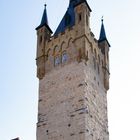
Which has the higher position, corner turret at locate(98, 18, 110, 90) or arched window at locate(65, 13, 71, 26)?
arched window at locate(65, 13, 71, 26)

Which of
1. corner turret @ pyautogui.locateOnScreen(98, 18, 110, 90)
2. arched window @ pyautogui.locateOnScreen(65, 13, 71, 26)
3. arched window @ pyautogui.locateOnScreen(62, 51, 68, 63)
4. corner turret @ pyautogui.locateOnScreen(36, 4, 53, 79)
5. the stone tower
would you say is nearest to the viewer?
the stone tower

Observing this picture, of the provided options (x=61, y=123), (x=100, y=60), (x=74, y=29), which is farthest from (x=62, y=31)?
(x=61, y=123)

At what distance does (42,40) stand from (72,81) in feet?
17.1

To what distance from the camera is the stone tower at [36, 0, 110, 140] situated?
2441 centimetres

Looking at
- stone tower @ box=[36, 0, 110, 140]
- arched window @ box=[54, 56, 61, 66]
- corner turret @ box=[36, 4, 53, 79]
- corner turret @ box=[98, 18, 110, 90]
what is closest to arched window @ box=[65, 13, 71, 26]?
stone tower @ box=[36, 0, 110, 140]

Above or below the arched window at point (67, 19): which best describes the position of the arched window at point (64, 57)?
below

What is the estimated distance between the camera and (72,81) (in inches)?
1008

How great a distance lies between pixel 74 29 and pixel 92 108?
5975 millimetres

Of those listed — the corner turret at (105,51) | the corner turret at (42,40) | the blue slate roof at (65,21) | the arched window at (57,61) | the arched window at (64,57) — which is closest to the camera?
the arched window at (64,57)

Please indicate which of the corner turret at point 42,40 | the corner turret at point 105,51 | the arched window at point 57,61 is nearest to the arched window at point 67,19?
the corner turret at point 42,40

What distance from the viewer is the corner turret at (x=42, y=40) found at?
27.9 m

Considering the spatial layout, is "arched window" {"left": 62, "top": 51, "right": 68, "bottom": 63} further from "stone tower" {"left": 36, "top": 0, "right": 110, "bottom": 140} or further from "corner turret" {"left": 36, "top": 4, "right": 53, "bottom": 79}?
"corner turret" {"left": 36, "top": 4, "right": 53, "bottom": 79}

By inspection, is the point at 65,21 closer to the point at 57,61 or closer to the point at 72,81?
the point at 57,61

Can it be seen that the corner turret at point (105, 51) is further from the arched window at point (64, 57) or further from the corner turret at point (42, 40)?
the corner turret at point (42, 40)
